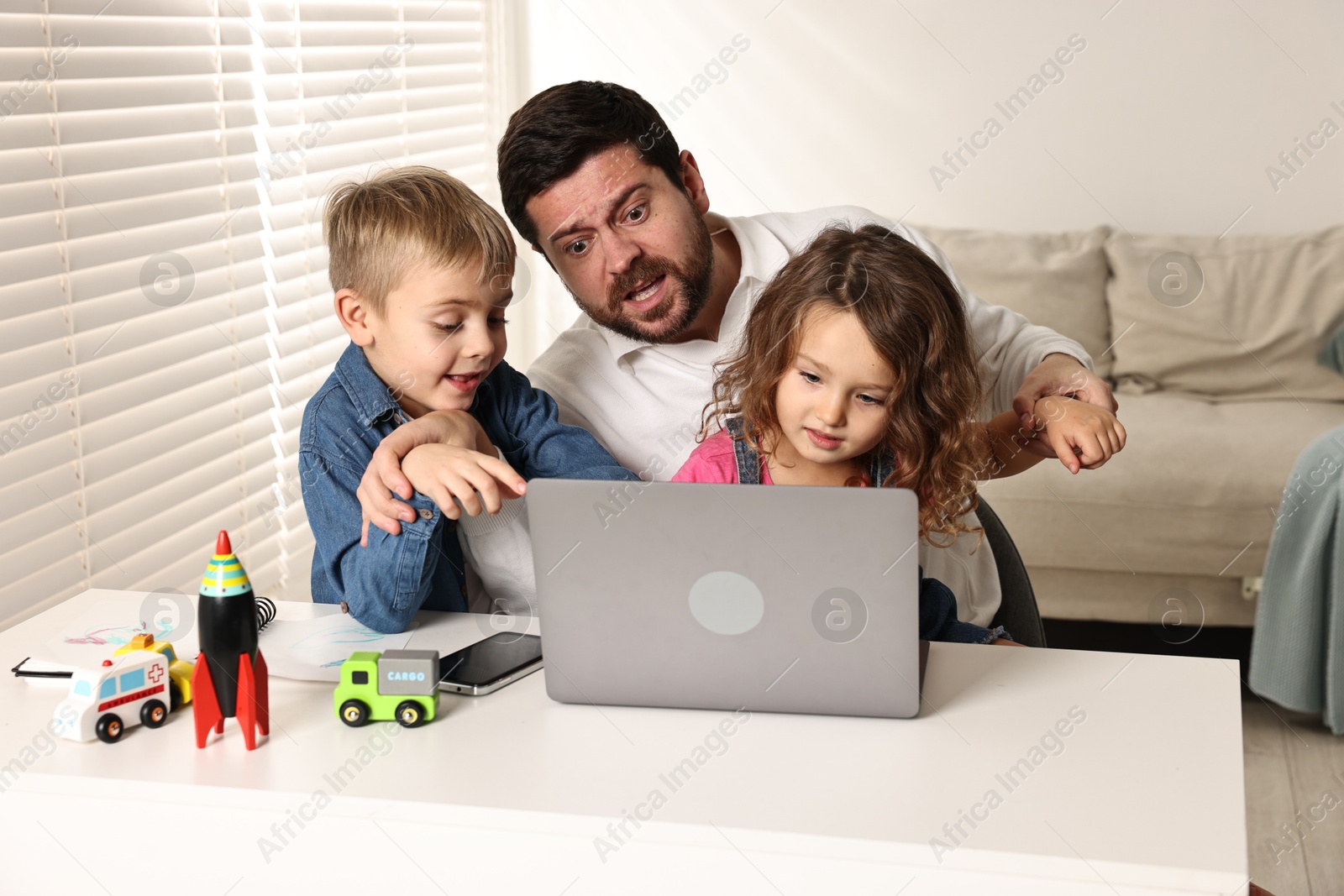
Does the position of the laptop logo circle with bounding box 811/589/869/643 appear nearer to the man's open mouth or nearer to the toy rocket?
the toy rocket

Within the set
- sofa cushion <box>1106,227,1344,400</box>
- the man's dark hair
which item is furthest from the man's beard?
sofa cushion <box>1106,227,1344,400</box>

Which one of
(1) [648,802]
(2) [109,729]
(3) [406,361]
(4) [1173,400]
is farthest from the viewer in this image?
(4) [1173,400]

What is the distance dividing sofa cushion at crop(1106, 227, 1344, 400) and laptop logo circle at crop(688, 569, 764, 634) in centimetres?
258

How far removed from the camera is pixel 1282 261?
10.6ft

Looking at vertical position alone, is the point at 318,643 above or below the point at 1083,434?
below

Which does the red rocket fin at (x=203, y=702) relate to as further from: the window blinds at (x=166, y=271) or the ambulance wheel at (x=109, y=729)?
the window blinds at (x=166, y=271)

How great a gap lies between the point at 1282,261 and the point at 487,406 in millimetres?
2645

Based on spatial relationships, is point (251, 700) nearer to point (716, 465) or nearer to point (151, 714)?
point (151, 714)

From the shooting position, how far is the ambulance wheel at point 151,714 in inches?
40.4

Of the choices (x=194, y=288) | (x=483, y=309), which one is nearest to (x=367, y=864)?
(x=483, y=309)

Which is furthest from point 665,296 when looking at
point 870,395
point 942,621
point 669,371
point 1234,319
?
point 1234,319

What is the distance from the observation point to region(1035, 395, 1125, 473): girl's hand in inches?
51.3

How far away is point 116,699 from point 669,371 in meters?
1.02

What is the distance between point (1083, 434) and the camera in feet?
4.30
